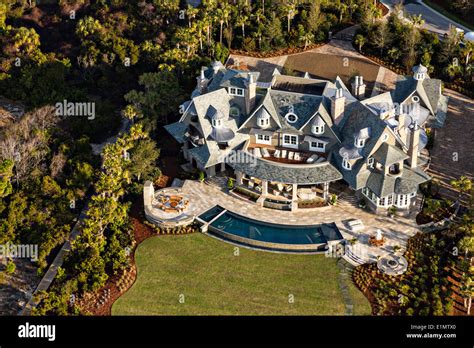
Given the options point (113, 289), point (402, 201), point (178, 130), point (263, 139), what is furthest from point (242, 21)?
point (113, 289)

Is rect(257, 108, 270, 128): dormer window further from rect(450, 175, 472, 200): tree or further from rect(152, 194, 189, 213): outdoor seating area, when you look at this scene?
rect(450, 175, 472, 200): tree

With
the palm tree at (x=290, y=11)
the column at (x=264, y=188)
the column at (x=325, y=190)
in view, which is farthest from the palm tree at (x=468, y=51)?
the column at (x=264, y=188)

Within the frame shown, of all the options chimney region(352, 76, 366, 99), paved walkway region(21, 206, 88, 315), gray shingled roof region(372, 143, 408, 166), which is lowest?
paved walkway region(21, 206, 88, 315)

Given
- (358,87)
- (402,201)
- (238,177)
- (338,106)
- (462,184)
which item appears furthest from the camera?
(358,87)

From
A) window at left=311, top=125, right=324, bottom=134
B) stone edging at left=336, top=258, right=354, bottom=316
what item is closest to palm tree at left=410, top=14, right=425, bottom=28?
window at left=311, top=125, right=324, bottom=134

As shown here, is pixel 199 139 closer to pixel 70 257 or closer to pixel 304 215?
pixel 304 215

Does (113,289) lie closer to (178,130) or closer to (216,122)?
(216,122)

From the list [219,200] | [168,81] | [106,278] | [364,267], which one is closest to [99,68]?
[168,81]
